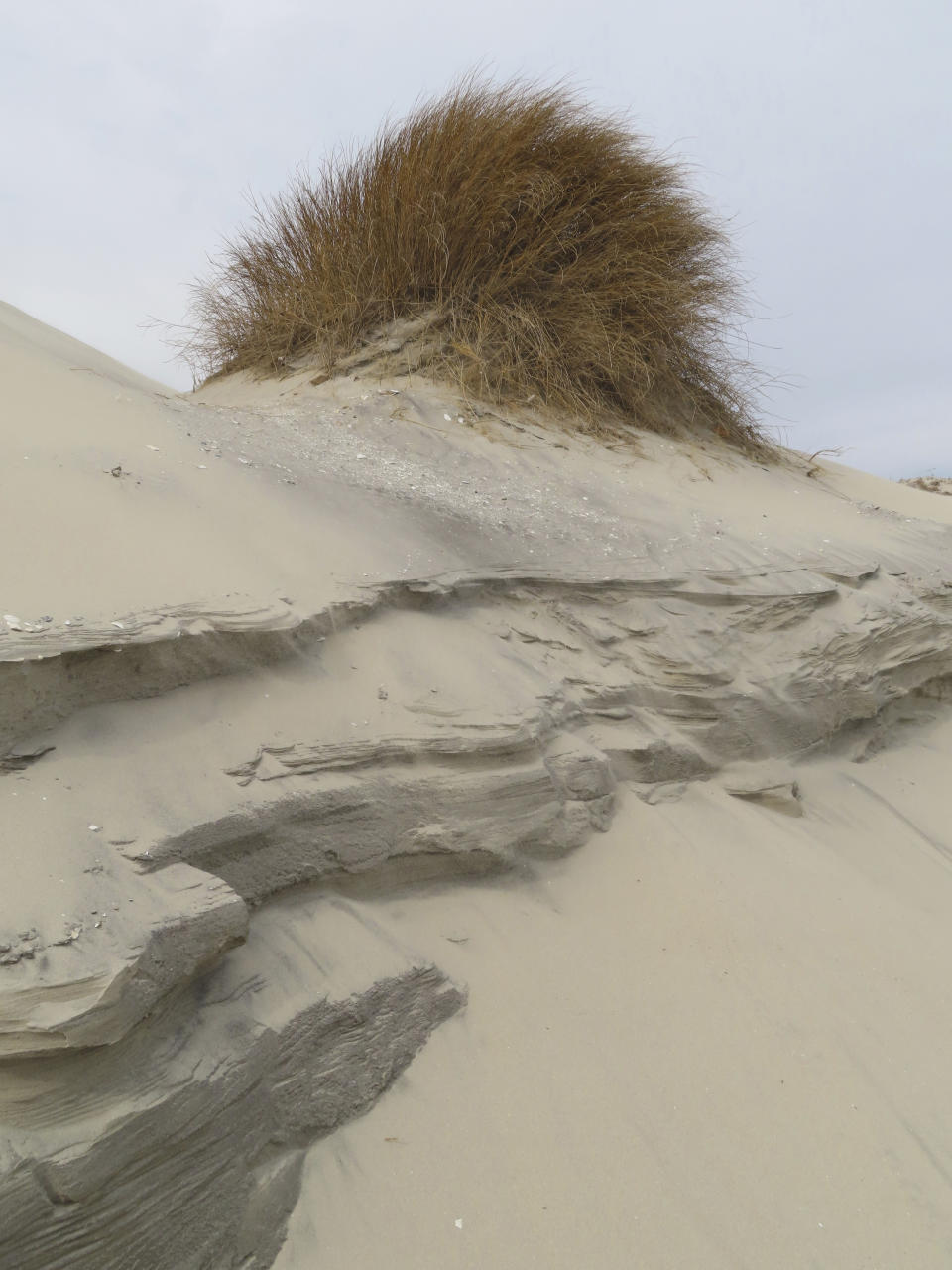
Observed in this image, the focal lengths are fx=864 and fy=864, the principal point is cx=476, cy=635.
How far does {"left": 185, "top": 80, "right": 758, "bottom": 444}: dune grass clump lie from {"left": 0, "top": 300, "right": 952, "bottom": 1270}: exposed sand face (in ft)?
3.82

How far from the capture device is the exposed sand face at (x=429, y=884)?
1391 millimetres

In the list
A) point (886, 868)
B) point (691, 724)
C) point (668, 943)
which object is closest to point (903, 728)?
→ point (886, 868)

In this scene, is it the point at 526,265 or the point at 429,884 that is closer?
the point at 429,884

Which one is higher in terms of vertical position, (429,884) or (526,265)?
(526,265)

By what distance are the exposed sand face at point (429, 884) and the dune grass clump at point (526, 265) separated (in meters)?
1.16

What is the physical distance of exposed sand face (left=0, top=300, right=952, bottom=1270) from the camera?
1.39 metres

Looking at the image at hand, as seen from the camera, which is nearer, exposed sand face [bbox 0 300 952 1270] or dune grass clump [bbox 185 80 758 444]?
exposed sand face [bbox 0 300 952 1270]

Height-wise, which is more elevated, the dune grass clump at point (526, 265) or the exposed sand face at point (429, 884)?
the dune grass clump at point (526, 265)

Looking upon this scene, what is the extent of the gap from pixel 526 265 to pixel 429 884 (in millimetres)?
2942

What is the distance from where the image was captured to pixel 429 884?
77.8 inches

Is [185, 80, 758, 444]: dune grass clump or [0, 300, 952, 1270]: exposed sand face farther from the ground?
[185, 80, 758, 444]: dune grass clump

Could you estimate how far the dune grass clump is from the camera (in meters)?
3.83

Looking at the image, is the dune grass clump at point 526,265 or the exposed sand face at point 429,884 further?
the dune grass clump at point 526,265

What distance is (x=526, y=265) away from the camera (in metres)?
3.87
